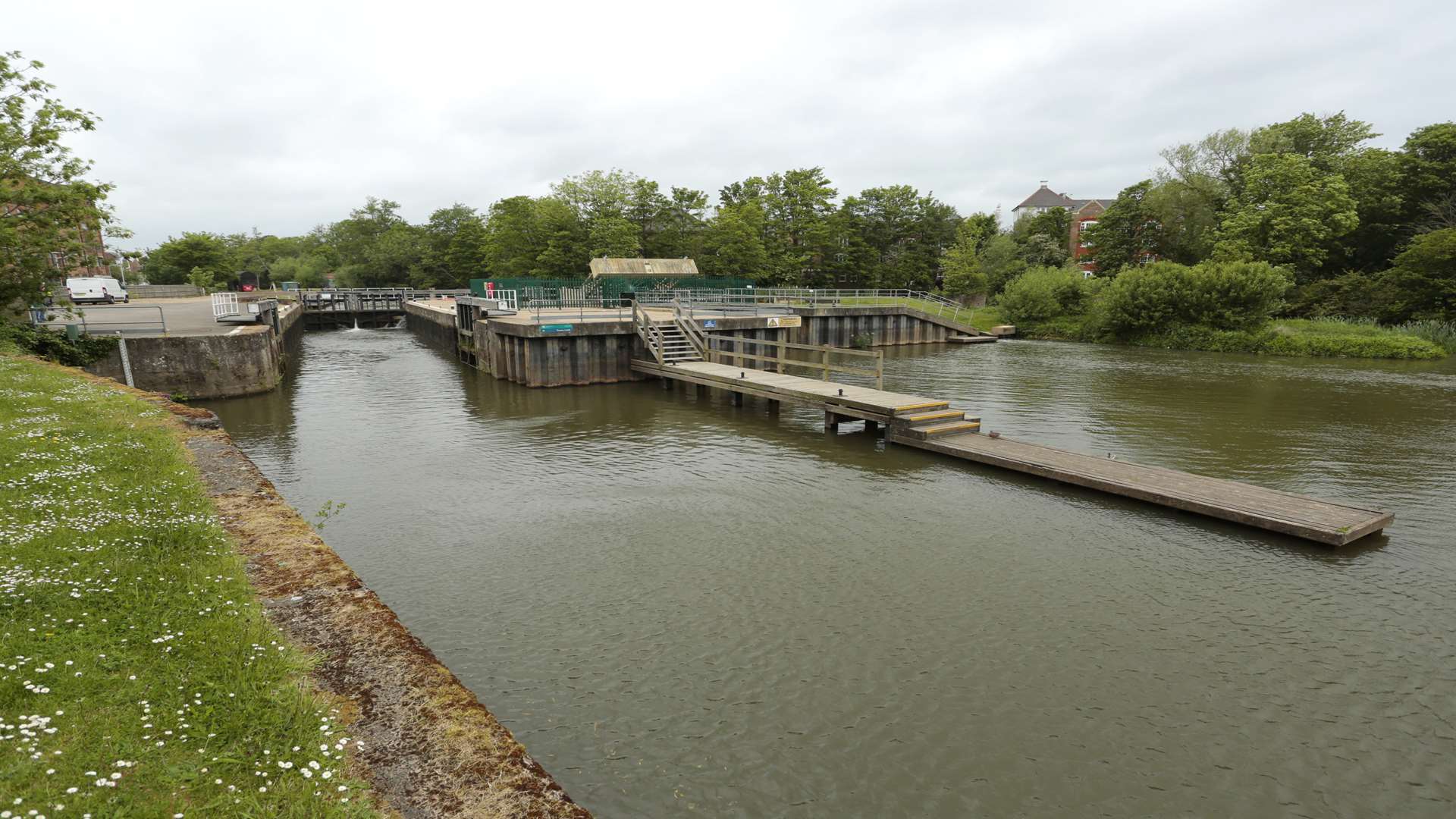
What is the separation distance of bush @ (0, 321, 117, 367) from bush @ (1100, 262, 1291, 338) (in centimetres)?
4815

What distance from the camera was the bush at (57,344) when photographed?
18750mm

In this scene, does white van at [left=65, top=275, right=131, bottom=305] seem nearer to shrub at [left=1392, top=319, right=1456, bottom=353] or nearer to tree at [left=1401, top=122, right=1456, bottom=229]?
shrub at [left=1392, top=319, right=1456, bottom=353]

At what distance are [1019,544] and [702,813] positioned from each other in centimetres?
673

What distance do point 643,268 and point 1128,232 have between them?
40.5m

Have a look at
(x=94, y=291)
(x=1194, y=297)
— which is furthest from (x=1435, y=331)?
(x=94, y=291)

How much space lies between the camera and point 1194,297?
40.4 m

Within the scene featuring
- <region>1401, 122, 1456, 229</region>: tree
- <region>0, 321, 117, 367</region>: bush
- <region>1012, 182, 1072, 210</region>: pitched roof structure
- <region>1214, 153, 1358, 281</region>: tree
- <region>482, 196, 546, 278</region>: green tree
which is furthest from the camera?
<region>1012, 182, 1072, 210</region>: pitched roof structure

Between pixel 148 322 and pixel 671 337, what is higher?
pixel 148 322

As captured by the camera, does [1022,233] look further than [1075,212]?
No

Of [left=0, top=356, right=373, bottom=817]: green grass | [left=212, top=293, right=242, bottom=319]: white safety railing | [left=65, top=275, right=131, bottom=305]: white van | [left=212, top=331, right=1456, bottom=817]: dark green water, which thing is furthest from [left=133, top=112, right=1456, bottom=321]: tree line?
[left=0, top=356, right=373, bottom=817]: green grass

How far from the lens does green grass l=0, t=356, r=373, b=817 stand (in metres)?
3.41

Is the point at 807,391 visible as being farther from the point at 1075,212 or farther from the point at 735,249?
the point at 1075,212

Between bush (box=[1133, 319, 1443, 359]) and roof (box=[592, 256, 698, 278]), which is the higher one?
roof (box=[592, 256, 698, 278])

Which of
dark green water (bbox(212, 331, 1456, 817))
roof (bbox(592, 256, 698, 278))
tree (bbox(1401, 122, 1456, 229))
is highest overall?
tree (bbox(1401, 122, 1456, 229))
